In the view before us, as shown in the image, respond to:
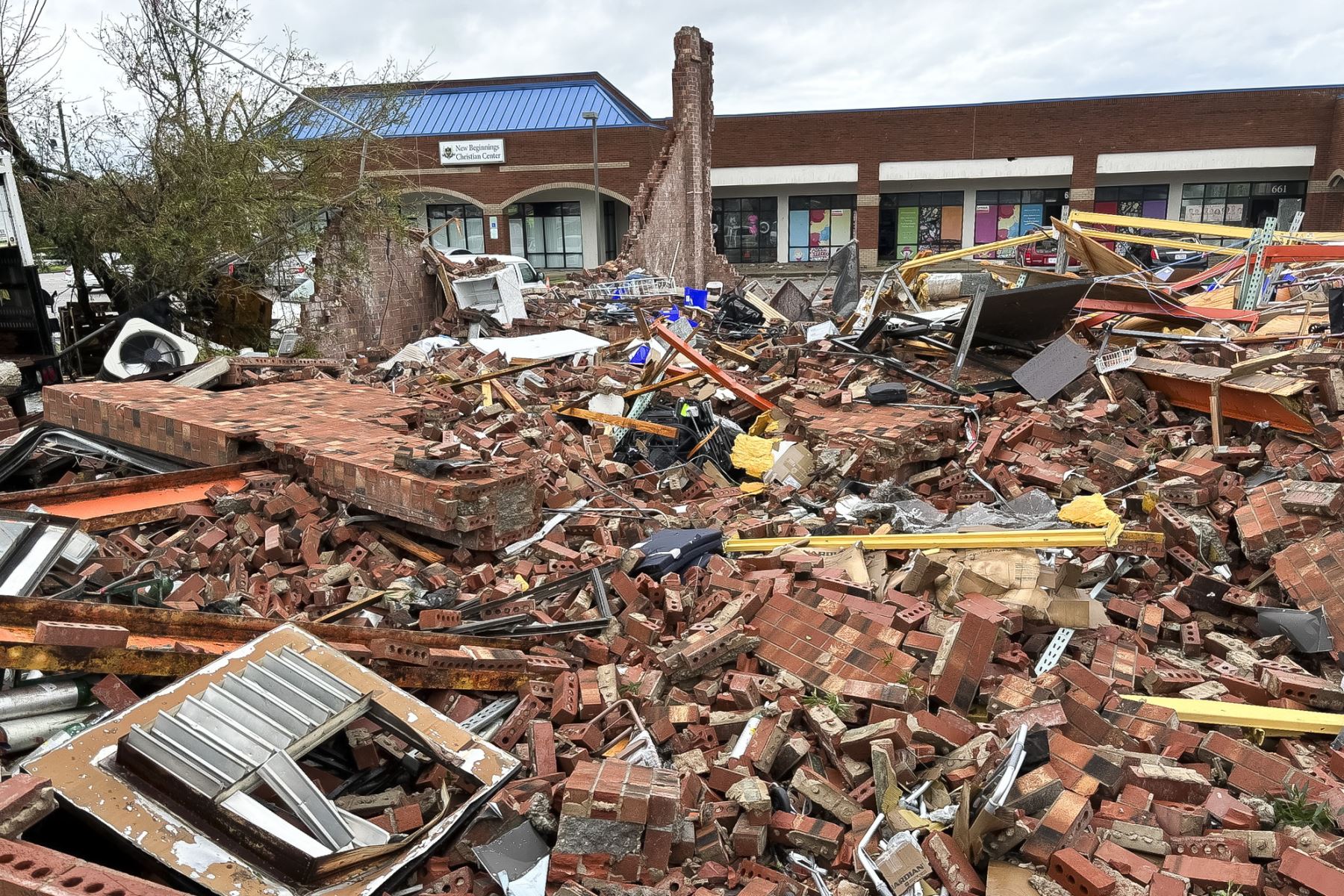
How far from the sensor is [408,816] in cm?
320

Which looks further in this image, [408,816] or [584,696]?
[584,696]

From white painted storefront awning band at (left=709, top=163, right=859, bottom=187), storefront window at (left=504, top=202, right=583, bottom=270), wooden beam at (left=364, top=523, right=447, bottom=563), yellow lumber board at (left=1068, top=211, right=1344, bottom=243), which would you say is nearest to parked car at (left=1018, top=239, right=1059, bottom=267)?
white painted storefront awning band at (left=709, top=163, right=859, bottom=187)

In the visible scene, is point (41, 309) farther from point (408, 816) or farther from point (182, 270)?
point (408, 816)

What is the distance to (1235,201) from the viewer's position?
102 feet

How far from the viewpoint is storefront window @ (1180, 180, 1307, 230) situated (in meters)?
30.6

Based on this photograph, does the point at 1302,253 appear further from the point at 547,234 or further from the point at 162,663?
the point at 547,234

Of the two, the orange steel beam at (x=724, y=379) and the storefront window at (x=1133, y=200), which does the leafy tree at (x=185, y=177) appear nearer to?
the orange steel beam at (x=724, y=379)

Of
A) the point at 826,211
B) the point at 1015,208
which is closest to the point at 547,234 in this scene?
the point at 826,211

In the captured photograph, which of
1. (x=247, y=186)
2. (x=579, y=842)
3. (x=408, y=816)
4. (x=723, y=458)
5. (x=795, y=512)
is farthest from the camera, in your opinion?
(x=247, y=186)

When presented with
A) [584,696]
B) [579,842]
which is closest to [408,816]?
[579,842]

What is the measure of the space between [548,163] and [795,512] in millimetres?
28122

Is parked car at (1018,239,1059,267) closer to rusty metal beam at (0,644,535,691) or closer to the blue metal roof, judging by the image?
the blue metal roof

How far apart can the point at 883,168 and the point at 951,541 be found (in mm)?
28844

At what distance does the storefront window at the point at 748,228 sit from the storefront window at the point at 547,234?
5546 millimetres
